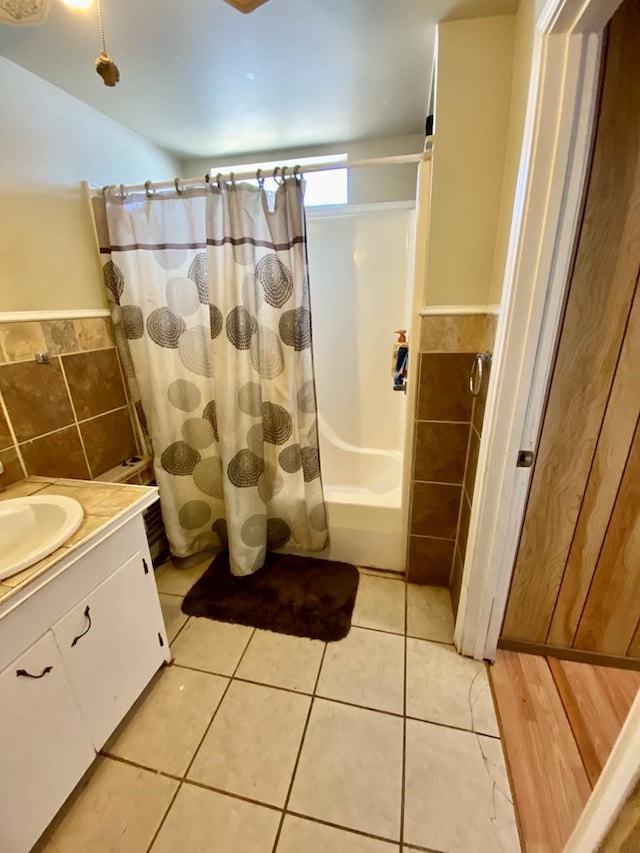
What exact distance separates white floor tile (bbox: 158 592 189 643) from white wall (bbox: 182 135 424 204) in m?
2.31

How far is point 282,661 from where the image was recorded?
4.69 feet

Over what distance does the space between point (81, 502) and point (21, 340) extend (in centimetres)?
66

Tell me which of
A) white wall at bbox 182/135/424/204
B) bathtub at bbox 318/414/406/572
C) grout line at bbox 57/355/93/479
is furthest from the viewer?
white wall at bbox 182/135/424/204

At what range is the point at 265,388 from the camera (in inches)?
63.7

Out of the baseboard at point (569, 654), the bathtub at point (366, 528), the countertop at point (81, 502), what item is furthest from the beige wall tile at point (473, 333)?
the countertop at point (81, 502)

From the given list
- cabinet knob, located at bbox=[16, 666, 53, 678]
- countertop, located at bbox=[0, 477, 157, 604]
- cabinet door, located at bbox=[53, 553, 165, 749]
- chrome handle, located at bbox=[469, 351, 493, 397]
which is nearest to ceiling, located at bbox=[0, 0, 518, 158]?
chrome handle, located at bbox=[469, 351, 493, 397]

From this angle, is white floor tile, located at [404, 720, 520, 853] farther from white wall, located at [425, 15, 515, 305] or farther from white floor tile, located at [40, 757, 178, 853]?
white wall, located at [425, 15, 515, 305]

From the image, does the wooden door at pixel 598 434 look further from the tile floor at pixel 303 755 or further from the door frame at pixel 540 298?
the tile floor at pixel 303 755

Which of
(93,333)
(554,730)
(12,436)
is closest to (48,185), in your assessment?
(93,333)

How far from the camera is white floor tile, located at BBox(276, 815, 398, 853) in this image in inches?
36.9

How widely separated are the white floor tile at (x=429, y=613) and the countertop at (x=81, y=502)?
49.1 inches

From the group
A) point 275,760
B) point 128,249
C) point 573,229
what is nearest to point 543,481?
point 573,229

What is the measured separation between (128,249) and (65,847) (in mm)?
2002

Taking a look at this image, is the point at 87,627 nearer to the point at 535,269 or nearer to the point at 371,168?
the point at 535,269
